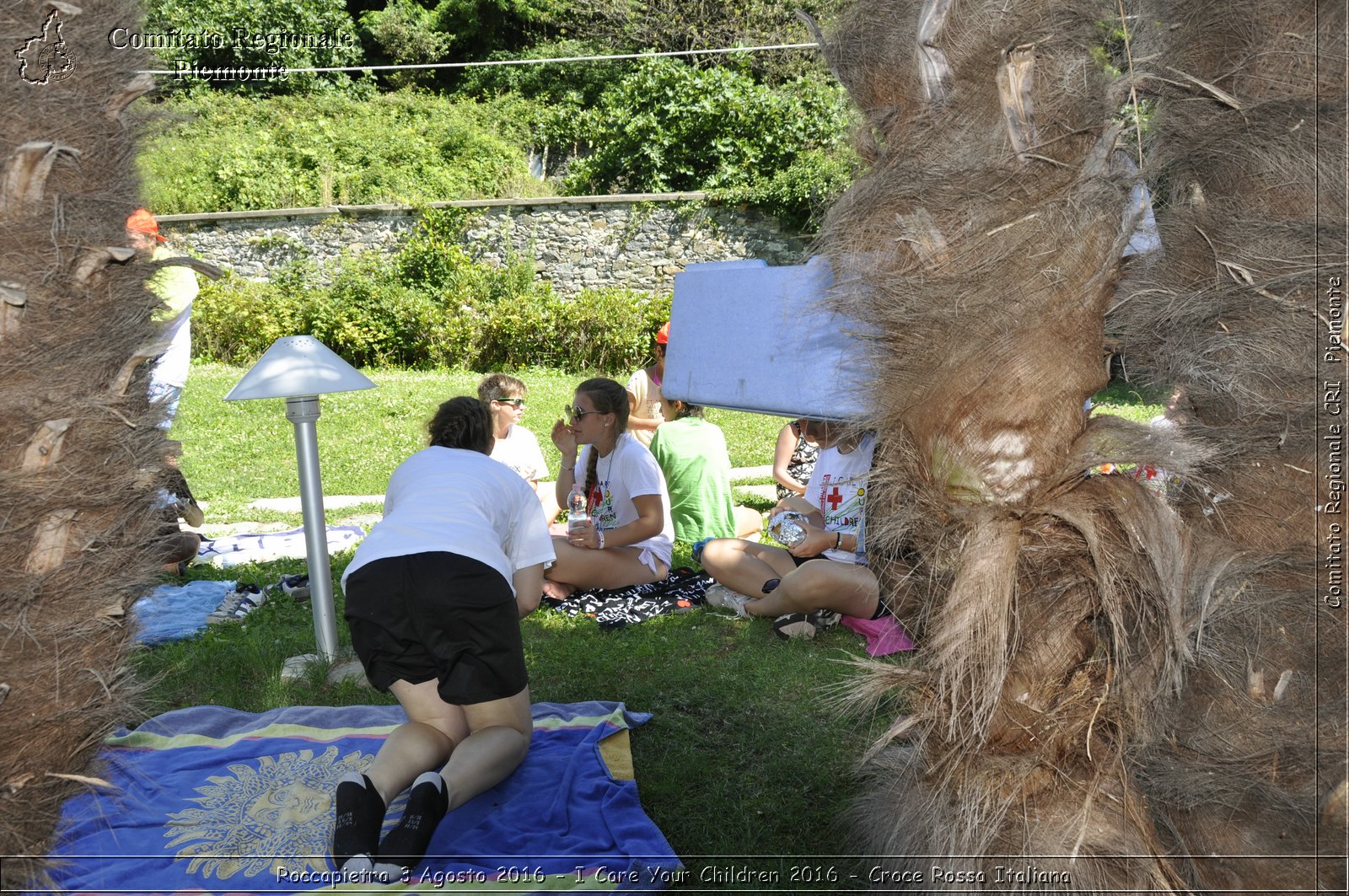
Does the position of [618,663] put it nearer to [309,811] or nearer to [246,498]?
[309,811]

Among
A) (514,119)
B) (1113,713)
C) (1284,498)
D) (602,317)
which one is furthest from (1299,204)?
(514,119)

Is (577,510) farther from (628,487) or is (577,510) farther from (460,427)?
(460,427)

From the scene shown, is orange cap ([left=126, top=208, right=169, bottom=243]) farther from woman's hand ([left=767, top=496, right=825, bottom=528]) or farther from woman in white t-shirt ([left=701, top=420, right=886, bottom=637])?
woman's hand ([left=767, top=496, right=825, bottom=528])

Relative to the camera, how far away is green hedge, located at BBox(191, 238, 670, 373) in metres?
14.7

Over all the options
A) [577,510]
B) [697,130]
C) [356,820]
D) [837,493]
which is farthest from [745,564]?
[697,130]

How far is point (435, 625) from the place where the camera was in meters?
3.29

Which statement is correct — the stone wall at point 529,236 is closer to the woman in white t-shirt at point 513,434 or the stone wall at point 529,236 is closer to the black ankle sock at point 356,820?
the woman in white t-shirt at point 513,434

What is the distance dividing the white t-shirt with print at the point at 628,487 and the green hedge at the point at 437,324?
349 inches

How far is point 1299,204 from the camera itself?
1.88 meters

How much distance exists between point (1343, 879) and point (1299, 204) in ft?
4.26

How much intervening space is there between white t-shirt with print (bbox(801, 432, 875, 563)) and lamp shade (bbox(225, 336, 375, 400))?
2490 mm

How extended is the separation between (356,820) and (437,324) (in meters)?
12.7

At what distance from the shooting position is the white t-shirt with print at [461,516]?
11.1ft

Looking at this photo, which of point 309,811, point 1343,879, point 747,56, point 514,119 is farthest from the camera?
point 514,119
